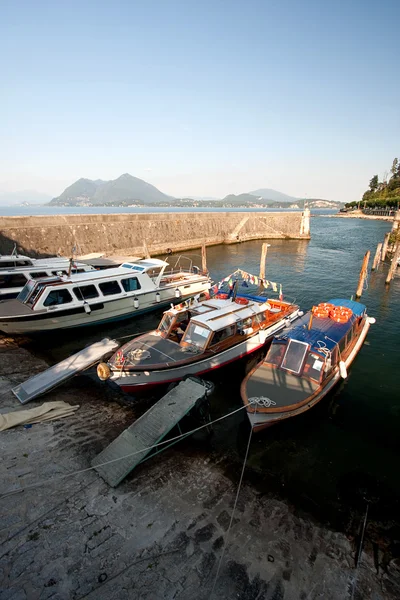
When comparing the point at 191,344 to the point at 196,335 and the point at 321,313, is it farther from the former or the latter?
the point at 321,313

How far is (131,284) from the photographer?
17.5m

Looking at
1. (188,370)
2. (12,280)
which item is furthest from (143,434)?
(12,280)

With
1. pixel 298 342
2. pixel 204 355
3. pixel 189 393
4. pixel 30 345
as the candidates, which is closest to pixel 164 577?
pixel 189 393

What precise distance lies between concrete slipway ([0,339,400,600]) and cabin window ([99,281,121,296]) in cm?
990

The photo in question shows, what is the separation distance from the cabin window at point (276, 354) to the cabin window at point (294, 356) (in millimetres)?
231

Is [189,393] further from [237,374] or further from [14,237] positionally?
[14,237]

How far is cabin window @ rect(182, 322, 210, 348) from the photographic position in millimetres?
11305

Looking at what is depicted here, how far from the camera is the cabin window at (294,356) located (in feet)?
33.0

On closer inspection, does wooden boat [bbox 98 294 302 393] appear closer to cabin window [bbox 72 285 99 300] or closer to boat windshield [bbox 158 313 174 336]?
boat windshield [bbox 158 313 174 336]

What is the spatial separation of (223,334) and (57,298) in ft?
30.4

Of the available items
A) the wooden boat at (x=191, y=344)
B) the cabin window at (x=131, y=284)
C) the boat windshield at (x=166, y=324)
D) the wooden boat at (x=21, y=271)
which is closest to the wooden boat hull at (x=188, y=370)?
the wooden boat at (x=191, y=344)

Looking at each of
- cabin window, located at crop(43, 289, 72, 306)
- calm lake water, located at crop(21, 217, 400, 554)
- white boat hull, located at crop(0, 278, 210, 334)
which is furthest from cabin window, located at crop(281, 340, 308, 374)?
cabin window, located at crop(43, 289, 72, 306)

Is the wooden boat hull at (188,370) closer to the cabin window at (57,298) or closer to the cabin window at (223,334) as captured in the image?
the cabin window at (223,334)

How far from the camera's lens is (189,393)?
8594 millimetres
